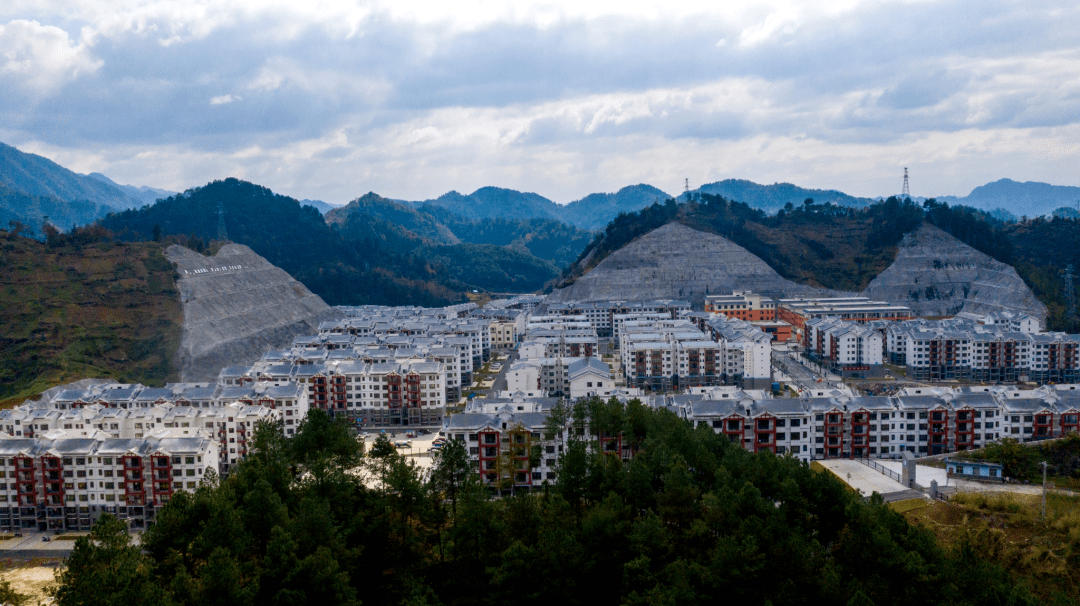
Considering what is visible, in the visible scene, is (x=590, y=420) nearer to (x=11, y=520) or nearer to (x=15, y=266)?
(x=11, y=520)

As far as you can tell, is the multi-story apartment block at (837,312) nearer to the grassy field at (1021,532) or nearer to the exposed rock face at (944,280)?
the exposed rock face at (944,280)

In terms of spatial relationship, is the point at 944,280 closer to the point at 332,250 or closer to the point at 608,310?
the point at 608,310

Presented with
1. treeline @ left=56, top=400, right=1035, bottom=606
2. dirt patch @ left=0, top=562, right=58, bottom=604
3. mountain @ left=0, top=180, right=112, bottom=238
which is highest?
mountain @ left=0, top=180, right=112, bottom=238

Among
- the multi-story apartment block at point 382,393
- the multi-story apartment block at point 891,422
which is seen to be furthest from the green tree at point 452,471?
the multi-story apartment block at point 382,393

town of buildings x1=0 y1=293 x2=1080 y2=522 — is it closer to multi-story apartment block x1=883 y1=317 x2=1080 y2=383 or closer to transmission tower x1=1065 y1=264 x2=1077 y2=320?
multi-story apartment block x1=883 y1=317 x2=1080 y2=383

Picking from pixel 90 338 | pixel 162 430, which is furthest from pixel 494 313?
pixel 162 430

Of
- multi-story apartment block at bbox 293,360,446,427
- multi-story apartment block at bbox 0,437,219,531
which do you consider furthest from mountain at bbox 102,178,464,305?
multi-story apartment block at bbox 0,437,219,531
